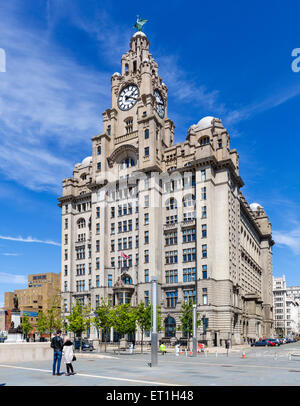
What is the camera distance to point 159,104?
10506cm

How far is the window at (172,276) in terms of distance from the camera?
8694 cm

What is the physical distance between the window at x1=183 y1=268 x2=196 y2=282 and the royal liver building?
0.65 feet

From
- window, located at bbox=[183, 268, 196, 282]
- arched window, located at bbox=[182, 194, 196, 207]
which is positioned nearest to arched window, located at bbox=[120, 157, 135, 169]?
arched window, located at bbox=[182, 194, 196, 207]

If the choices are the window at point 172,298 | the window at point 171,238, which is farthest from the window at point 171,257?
the window at point 172,298

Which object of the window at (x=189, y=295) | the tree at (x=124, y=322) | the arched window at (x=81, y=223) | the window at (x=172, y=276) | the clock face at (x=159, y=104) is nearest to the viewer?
the tree at (x=124, y=322)

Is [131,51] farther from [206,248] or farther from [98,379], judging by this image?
[98,379]

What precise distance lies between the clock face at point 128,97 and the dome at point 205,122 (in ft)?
55.5

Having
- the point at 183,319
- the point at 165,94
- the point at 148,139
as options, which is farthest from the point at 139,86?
the point at 183,319

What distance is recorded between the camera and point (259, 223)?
150375 mm

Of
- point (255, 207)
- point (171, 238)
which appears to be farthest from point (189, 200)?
point (255, 207)

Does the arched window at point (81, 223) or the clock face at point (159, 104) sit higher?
the clock face at point (159, 104)

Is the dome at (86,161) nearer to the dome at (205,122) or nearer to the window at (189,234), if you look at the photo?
the dome at (205,122)

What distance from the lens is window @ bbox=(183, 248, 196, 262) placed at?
84.8 m

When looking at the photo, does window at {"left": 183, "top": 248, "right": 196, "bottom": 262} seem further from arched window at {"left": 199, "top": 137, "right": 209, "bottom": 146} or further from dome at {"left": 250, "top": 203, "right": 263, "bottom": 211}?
dome at {"left": 250, "top": 203, "right": 263, "bottom": 211}
